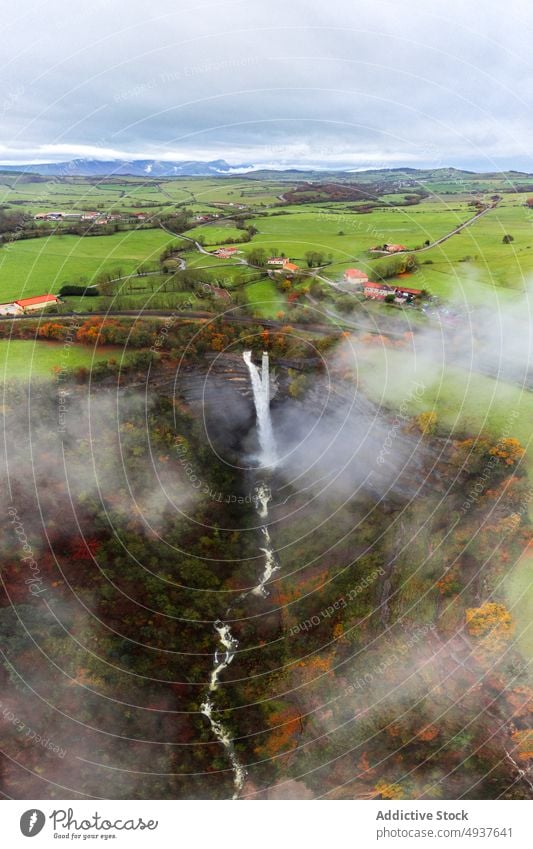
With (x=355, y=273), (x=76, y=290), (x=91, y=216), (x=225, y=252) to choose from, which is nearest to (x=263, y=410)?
(x=355, y=273)

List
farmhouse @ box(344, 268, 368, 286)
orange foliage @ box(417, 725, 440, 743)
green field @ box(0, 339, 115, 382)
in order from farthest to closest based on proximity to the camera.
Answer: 1. farmhouse @ box(344, 268, 368, 286)
2. green field @ box(0, 339, 115, 382)
3. orange foliage @ box(417, 725, 440, 743)

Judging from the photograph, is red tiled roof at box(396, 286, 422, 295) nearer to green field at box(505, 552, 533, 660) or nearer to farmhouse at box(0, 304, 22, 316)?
green field at box(505, 552, 533, 660)

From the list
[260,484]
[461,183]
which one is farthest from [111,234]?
Result: [461,183]

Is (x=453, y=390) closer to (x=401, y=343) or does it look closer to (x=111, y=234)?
(x=401, y=343)

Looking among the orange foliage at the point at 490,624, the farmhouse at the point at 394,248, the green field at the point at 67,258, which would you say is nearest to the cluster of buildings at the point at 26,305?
the green field at the point at 67,258

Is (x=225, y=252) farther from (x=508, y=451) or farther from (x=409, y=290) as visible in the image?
(x=508, y=451)

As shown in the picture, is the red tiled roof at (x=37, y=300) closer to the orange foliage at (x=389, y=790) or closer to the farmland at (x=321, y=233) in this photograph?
the farmland at (x=321, y=233)

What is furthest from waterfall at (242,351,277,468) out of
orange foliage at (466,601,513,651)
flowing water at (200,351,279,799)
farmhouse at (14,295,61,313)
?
orange foliage at (466,601,513,651)
